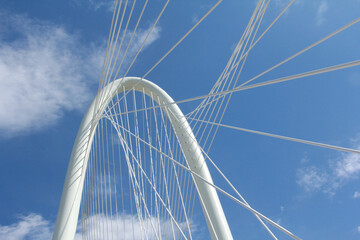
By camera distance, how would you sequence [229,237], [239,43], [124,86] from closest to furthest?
[239,43] → [229,237] → [124,86]

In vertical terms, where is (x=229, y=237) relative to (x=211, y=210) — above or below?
below

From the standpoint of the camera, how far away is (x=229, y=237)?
6988mm

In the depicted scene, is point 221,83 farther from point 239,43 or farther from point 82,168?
point 82,168

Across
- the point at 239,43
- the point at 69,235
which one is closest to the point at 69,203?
the point at 69,235

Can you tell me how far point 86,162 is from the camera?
27.8 ft

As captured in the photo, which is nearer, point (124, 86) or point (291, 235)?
point (291, 235)

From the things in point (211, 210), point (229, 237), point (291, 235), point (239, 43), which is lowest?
point (291, 235)

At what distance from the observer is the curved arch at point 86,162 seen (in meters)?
7.25

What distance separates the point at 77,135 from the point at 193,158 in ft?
11.7

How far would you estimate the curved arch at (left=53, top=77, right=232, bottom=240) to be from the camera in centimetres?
725

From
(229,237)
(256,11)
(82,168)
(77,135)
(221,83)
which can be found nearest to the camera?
(256,11)

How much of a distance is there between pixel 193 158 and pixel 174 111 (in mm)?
1823

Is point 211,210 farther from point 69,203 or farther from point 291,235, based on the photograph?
point 291,235

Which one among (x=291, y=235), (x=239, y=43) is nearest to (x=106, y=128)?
(x=239, y=43)
